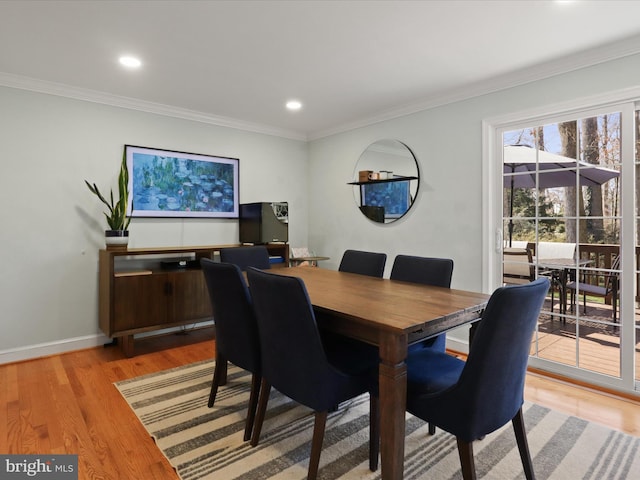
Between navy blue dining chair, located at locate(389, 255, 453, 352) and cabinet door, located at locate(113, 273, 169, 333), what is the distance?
2140 mm

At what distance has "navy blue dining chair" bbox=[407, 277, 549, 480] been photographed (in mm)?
1369

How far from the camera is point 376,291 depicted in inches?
86.1

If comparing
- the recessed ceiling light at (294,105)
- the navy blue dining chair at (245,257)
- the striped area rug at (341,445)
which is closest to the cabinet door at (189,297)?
the navy blue dining chair at (245,257)

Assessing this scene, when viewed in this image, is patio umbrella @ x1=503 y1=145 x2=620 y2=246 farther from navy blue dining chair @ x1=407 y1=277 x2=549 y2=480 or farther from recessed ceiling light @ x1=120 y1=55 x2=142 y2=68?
recessed ceiling light @ x1=120 y1=55 x2=142 y2=68

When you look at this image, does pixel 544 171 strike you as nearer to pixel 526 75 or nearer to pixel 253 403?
pixel 526 75

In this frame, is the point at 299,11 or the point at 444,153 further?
the point at 444,153

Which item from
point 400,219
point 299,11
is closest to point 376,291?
point 299,11

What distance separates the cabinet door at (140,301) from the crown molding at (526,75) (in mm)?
2819

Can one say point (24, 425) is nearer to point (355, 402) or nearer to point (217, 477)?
point (217, 477)

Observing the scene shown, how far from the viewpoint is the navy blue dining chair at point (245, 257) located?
3.15 m

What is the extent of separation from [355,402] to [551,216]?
207 cm

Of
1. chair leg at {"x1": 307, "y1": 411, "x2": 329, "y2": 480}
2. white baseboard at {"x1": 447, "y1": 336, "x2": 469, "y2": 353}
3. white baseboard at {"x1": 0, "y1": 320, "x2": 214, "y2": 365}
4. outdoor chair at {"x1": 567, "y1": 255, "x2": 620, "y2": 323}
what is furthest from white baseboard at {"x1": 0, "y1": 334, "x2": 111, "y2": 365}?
outdoor chair at {"x1": 567, "y1": 255, "x2": 620, "y2": 323}

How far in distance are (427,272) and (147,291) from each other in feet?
8.01

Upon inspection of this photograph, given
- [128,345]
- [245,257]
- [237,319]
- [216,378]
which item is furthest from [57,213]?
[237,319]
